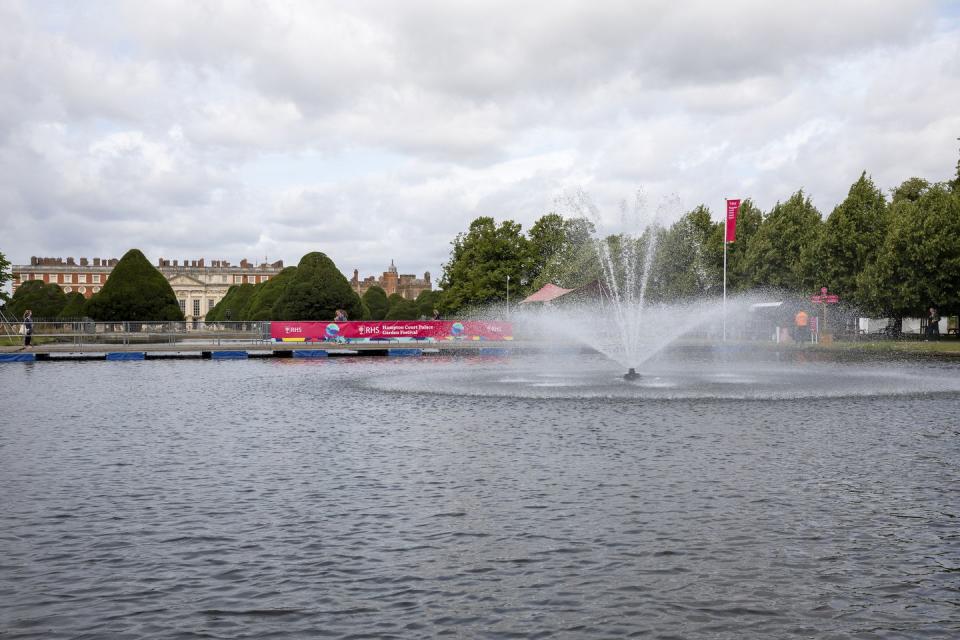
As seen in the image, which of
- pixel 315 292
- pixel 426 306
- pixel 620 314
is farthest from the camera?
pixel 426 306

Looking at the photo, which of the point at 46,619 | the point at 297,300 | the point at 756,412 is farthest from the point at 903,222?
the point at 46,619

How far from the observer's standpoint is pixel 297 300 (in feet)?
304

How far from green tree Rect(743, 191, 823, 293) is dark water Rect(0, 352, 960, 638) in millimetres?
58828

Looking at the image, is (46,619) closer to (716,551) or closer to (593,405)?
(716,551)

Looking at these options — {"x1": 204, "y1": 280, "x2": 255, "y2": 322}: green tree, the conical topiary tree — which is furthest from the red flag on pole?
{"x1": 204, "y1": 280, "x2": 255, "y2": 322}: green tree

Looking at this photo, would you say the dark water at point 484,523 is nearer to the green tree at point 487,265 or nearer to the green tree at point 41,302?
the green tree at point 487,265

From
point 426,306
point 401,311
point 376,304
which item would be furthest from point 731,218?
point 426,306

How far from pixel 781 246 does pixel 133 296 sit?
6434 centimetres

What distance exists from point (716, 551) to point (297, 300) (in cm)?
8546

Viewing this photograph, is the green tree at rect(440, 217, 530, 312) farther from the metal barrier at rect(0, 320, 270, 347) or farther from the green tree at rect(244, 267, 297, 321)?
the metal barrier at rect(0, 320, 270, 347)

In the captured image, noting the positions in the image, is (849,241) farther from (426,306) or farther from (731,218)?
(426,306)

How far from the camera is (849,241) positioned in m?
72.7

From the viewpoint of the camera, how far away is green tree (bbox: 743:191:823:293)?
264ft

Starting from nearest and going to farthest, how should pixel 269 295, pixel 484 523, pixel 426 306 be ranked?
1. pixel 484 523
2. pixel 269 295
3. pixel 426 306
